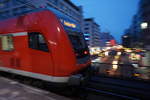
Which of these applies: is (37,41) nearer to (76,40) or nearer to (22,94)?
(76,40)

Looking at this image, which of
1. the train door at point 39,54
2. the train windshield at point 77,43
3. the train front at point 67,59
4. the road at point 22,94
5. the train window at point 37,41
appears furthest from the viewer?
the train windshield at point 77,43

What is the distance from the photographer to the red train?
186 inches

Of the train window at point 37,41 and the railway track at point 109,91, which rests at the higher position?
the train window at point 37,41

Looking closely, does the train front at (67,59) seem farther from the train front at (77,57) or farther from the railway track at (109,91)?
the railway track at (109,91)

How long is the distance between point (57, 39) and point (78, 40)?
1.39 meters

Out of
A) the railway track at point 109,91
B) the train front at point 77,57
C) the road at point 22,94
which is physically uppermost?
the train front at point 77,57

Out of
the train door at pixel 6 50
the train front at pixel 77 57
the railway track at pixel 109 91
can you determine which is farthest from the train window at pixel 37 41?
the railway track at pixel 109 91

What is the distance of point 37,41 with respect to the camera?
5031 millimetres

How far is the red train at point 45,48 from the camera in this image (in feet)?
15.5

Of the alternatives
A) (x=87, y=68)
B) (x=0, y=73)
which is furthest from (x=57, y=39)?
(x=0, y=73)

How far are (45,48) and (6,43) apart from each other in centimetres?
264

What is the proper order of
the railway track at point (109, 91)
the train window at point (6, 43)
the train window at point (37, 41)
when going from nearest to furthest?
the train window at point (37, 41) → the railway track at point (109, 91) → the train window at point (6, 43)

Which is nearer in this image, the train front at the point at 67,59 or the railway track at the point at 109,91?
the train front at the point at 67,59

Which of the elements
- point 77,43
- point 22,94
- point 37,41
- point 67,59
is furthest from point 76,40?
point 22,94
